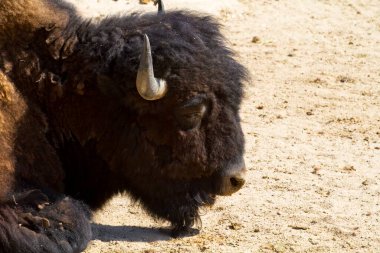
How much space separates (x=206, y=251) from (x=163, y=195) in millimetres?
427

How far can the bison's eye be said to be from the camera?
5.11 meters

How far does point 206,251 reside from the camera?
18.1 ft

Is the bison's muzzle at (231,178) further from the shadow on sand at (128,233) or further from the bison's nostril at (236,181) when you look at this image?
the shadow on sand at (128,233)

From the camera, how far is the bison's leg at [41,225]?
466cm

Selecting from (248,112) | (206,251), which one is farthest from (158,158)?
(248,112)

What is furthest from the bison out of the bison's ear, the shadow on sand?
the shadow on sand

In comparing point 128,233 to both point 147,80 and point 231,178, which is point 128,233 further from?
point 147,80

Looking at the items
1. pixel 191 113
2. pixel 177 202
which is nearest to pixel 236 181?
pixel 177 202

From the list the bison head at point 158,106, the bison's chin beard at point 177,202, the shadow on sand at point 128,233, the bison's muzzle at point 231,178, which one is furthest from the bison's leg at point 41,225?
the bison's muzzle at point 231,178

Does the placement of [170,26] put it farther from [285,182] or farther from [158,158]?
[285,182]

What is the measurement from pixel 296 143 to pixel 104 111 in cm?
311

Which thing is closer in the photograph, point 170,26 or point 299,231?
point 170,26

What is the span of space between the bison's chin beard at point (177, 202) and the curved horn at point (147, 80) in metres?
0.64

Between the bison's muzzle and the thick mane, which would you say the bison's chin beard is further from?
the thick mane
